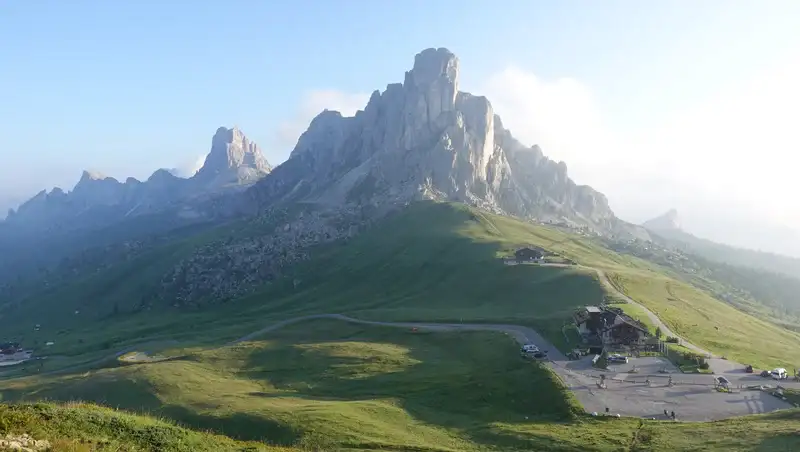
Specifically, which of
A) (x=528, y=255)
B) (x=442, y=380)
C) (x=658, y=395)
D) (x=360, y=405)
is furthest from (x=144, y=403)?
(x=528, y=255)

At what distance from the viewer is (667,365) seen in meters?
89.6

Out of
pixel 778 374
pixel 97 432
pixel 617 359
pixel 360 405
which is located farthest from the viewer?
pixel 617 359

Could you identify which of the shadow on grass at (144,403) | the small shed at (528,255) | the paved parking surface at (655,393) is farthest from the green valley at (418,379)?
the small shed at (528,255)

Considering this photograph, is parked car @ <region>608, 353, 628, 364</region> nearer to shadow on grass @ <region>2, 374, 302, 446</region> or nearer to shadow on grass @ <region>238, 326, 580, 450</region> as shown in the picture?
shadow on grass @ <region>238, 326, 580, 450</region>

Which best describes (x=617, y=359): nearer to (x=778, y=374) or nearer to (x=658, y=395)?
(x=658, y=395)

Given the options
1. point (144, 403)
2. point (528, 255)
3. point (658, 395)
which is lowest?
point (144, 403)

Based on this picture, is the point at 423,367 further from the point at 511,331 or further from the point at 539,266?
the point at 539,266

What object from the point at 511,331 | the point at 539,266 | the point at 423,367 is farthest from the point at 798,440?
the point at 539,266

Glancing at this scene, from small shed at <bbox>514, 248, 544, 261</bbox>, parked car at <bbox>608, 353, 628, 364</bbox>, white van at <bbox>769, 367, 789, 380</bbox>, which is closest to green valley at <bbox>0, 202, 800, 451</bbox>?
small shed at <bbox>514, 248, 544, 261</bbox>

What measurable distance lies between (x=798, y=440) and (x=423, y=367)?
6104cm

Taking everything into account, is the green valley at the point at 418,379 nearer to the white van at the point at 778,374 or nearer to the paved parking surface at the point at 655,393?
the paved parking surface at the point at 655,393

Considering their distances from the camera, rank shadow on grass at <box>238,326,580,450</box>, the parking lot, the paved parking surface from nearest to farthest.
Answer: the parking lot, the paved parking surface, shadow on grass at <box>238,326,580,450</box>

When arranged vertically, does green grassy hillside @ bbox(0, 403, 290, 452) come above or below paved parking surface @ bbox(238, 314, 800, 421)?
above

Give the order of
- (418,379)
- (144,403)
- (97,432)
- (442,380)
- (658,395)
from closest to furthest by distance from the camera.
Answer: (97,432)
(658,395)
(442,380)
(418,379)
(144,403)
